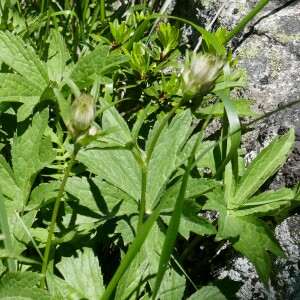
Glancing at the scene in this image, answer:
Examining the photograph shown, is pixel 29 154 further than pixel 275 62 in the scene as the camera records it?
Result: No

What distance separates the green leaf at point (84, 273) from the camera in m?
1.56

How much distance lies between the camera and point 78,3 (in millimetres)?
2395

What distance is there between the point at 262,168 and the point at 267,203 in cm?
11

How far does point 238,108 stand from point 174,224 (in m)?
0.80

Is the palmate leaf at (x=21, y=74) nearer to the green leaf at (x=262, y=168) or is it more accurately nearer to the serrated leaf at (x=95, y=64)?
the serrated leaf at (x=95, y=64)

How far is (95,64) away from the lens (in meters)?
1.86

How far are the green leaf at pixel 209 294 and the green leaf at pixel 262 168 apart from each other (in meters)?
0.27

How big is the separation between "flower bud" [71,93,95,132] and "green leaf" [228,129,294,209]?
68 cm

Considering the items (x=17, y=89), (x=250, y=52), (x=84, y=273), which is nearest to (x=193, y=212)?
(x=84, y=273)

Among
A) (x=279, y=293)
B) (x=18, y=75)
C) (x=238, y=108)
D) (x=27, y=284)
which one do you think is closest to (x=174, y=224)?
(x=27, y=284)

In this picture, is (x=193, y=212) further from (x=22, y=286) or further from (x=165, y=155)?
(x=22, y=286)

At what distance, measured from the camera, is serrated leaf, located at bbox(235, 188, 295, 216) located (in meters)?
1.62

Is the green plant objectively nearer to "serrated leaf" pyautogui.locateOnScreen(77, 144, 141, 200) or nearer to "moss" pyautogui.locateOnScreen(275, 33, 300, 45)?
"serrated leaf" pyautogui.locateOnScreen(77, 144, 141, 200)

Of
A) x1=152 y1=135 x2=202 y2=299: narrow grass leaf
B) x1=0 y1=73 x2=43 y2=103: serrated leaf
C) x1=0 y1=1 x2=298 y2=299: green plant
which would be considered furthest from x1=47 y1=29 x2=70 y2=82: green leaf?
x1=152 y1=135 x2=202 y2=299: narrow grass leaf
